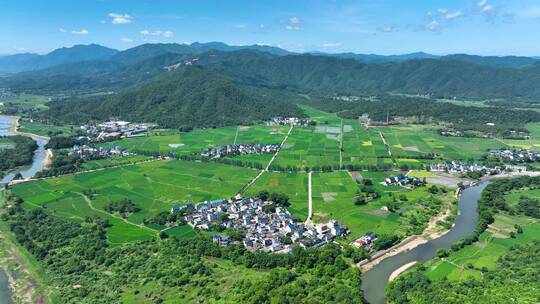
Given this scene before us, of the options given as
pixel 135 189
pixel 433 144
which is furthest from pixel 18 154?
pixel 433 144

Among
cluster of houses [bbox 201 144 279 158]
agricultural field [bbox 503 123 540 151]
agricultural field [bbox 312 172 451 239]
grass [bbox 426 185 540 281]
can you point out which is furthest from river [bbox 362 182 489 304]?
agricultural field [bbox 503 123 540 151]

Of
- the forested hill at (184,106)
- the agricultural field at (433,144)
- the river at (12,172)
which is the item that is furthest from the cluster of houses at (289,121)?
the river at (12,172)

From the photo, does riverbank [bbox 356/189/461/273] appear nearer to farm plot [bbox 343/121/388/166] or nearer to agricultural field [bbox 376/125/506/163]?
farm plot [bbox 343/121/388/166]

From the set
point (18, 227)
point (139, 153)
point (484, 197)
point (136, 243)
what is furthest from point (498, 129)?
point (18, 227)

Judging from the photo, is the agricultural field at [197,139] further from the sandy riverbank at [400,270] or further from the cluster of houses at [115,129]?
the sandy riverbank at [400,270]

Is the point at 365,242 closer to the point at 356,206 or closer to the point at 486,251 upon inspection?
the point at 356,206
